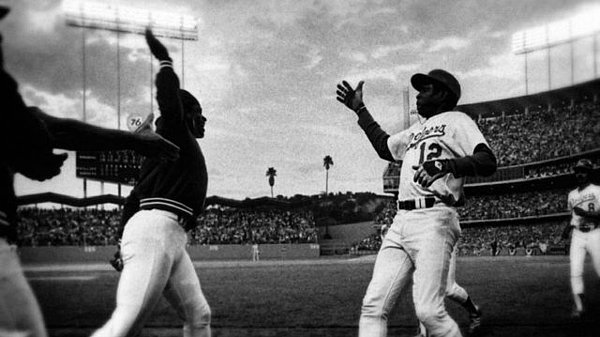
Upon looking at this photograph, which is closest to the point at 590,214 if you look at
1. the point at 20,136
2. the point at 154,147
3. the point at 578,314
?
the point at 578,314

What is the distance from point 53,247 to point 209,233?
31.6 feet

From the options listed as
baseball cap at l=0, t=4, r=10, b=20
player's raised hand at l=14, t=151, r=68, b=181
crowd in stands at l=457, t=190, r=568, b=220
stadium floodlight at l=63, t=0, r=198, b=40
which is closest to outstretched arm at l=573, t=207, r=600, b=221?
player's raised hand at l=14, t=151, r=68, b=181

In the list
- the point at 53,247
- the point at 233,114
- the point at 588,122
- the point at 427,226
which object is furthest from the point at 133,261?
the point at 233,114

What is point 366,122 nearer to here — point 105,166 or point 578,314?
point 578,314

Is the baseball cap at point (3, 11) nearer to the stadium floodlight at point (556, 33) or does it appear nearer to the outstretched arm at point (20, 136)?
the outstretched arm at point (20, 136)

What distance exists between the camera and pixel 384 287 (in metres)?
3.90

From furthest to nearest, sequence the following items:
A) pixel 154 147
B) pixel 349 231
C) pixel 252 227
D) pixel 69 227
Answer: pixel 349 231, pixel 252 227, pixel 69 227, pixel 154 147

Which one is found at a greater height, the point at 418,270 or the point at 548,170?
the point at 548,170

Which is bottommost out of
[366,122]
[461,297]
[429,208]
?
[461,297]

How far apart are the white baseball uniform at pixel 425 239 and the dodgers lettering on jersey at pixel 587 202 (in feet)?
14.6

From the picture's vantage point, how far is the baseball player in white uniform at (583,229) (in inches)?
298

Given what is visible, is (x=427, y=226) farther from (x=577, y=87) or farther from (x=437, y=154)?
(x=577, y=87)

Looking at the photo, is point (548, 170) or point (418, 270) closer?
point (418, 270)

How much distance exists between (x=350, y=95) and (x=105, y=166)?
107 ft
